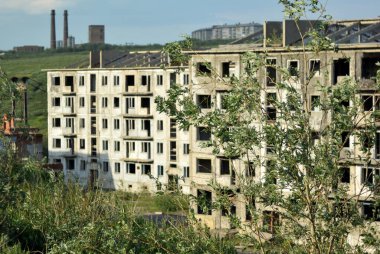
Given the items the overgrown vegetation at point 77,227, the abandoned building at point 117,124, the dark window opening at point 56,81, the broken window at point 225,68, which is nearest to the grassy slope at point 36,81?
the dark window opening at point 56,81

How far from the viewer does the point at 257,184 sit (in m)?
20.5

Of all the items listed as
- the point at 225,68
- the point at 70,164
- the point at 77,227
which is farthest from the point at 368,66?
the point at 70,164

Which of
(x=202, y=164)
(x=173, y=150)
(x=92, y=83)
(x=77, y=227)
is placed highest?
(x=92, y=83)

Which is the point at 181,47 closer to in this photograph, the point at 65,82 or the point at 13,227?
the point at 13,227

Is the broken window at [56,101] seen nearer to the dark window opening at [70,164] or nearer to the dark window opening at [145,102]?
the dark window opening at [70,164]

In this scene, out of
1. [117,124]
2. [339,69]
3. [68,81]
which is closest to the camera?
[339,69]

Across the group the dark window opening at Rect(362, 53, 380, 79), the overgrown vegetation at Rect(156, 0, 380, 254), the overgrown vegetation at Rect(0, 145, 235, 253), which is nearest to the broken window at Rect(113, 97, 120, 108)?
the dark window opening at Rect(362, 53, 380, 79)

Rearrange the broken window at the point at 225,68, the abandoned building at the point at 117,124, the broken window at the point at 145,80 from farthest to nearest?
the broken window at the point at 145,80 < the abandoned building at the point at 117,124 < the broken window at the point at 225,68

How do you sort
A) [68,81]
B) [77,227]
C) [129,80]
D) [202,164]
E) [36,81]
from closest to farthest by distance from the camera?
[77,227], [202,164], [129,80], [68,81], [36,81]

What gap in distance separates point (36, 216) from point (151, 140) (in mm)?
45183

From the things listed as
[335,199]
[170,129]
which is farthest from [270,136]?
[170,129]

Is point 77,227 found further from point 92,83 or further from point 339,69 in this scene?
point 92,83

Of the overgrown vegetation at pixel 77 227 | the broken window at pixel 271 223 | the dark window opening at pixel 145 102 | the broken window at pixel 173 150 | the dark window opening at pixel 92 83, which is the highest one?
the dark window opening at pixel 92 83

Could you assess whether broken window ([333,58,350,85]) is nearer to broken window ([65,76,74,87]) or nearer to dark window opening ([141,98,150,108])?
dark window opening ([141,98,150,108])
